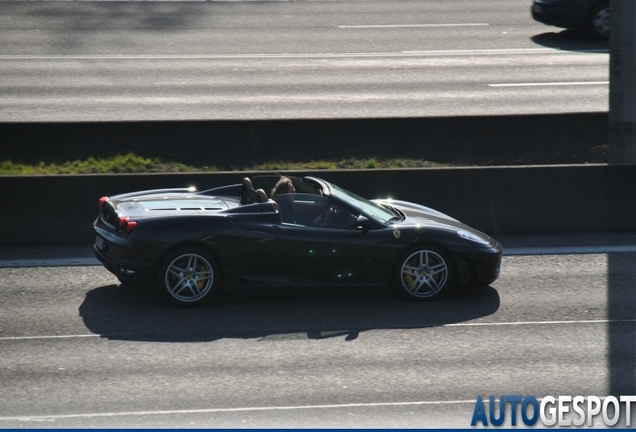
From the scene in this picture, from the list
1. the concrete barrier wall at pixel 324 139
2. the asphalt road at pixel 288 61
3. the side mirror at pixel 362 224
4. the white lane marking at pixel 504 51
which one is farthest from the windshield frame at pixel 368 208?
the white lane marking at pixel 504 51

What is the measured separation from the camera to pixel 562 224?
41.8 ft

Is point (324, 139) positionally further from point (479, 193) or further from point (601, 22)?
point (601, 22)

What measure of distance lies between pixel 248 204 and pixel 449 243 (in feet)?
7.07

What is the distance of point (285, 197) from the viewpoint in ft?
30.4

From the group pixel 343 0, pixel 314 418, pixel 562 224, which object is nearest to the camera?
pixel 314 418

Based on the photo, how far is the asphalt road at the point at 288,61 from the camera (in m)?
17.2

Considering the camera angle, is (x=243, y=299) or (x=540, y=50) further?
(x=540, y=50)

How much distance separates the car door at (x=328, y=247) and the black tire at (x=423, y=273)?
0.19 m

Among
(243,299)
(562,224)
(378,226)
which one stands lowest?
(562,224)

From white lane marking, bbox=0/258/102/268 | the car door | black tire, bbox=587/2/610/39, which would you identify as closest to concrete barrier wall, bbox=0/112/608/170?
white lane marking, bbox=0/258/102/268

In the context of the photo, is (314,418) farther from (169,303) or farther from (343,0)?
(343,0)

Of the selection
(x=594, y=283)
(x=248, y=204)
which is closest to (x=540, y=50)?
(x=594, y=283)

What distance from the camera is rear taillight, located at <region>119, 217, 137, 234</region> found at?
28.8ft

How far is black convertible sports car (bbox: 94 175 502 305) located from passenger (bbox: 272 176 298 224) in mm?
11
